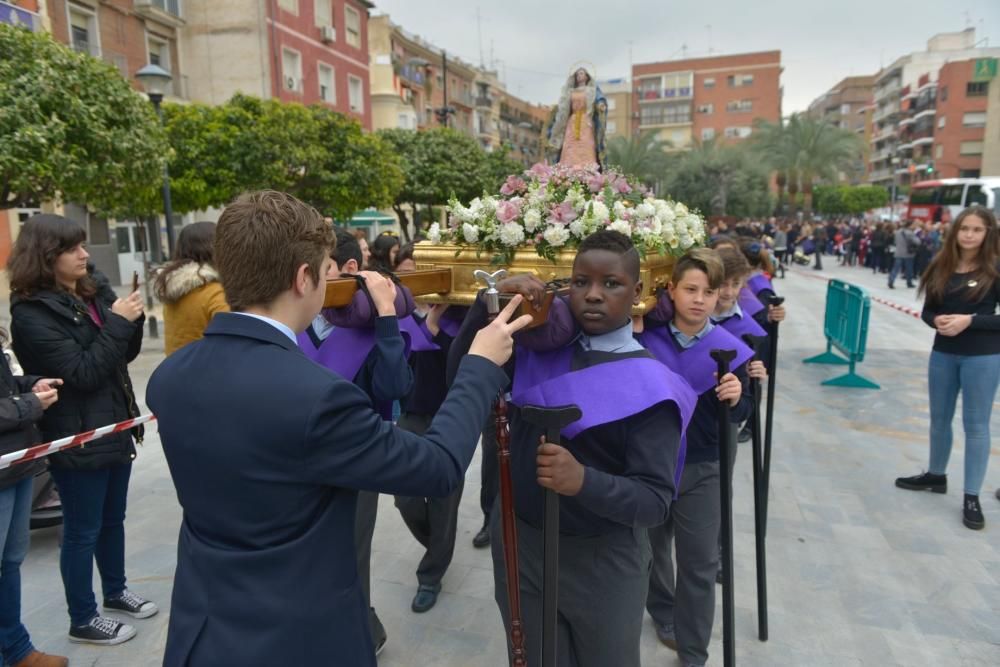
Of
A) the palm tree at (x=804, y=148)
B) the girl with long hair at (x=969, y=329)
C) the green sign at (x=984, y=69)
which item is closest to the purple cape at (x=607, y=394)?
the girl with long hair at (x=969, y=329)

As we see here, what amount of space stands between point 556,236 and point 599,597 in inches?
62.7

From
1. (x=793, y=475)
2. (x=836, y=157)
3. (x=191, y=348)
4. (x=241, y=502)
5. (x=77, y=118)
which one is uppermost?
(x=836, y=157)

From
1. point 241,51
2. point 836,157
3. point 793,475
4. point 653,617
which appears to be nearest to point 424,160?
point 241,51

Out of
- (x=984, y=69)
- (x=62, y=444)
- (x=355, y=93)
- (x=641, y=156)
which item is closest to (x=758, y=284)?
(x=62, y=444)

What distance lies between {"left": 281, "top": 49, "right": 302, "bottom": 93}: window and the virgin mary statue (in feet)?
73.9

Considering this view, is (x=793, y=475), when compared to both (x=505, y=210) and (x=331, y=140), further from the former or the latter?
(x=331, y=140)

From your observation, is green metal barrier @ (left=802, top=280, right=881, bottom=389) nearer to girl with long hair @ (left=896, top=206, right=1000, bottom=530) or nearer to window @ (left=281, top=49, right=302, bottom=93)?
girl with long hair @ (left=896, top=206, right=1000, bottom=530)

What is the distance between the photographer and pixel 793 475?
519 cm

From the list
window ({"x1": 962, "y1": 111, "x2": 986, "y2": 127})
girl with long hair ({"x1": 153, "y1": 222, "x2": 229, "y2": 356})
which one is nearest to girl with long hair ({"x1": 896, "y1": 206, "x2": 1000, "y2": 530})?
girl with long hair ({"x1": 153, "y1": 222, "x2": 229, "y2": 356})

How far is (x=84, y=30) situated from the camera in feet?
65.2

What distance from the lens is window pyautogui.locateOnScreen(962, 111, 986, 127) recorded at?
179 ft

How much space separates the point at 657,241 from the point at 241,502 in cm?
224

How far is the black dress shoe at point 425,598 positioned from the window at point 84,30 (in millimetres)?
21935

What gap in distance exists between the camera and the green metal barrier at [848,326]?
24.5 ft
